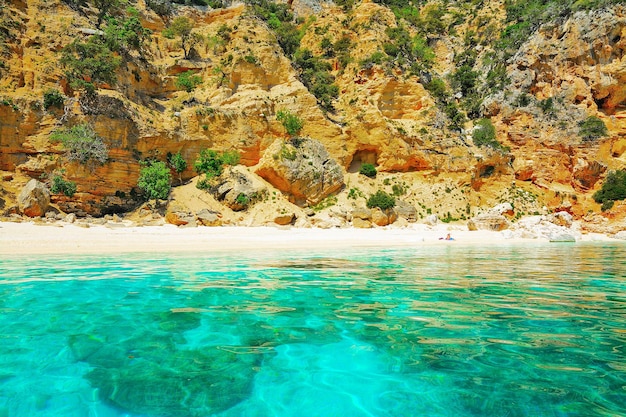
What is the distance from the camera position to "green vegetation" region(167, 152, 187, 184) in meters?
31.7

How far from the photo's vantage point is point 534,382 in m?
2.98

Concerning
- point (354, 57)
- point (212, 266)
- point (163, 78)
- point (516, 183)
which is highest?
point (354, 57)

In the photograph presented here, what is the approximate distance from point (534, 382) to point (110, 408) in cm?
345

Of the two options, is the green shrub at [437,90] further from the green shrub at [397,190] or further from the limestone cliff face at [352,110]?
the green shrub at [397,190]

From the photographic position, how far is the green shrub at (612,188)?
34.5 m

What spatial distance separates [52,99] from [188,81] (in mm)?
13470

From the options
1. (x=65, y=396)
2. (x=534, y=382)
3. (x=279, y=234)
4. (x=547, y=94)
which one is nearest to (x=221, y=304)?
(x=65, y=396)

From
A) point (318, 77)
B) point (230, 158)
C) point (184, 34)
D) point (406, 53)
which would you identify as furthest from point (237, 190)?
point (406, 53)

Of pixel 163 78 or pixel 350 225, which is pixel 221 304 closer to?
pixel 350 225

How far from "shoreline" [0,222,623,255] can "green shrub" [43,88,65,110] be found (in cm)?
1175

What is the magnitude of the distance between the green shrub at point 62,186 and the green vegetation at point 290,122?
1864 cm

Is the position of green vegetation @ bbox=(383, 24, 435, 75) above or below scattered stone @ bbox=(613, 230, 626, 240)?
above

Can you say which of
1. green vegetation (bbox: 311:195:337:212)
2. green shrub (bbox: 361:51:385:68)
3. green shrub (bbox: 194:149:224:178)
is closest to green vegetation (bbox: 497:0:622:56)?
green shrub (bbox: 361:51:385:68)

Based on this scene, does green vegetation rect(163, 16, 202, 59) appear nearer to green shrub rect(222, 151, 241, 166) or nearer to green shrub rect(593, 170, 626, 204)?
green shrub rect(222, 151, 241, 166)
